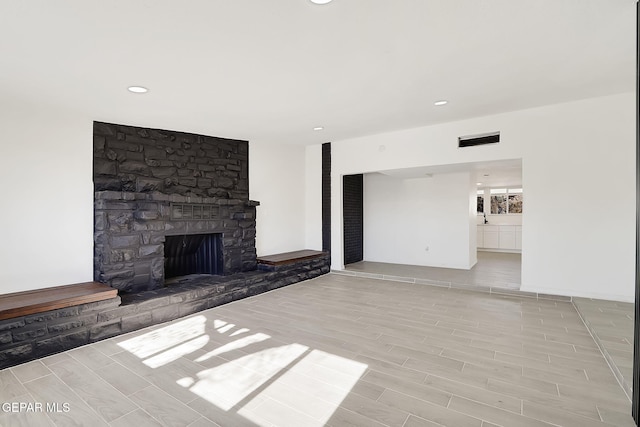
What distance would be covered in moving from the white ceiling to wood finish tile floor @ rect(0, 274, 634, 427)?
8.37ft

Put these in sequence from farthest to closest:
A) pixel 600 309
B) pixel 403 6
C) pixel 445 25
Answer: pixel 600 309 → pixel 445 25 → pixel 403 6

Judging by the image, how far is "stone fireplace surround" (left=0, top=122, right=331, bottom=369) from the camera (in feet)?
10.3

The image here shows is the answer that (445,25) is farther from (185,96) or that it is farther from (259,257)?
(259,257)

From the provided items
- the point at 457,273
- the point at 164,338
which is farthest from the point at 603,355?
the point at 164,338

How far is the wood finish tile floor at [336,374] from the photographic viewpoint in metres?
2.05

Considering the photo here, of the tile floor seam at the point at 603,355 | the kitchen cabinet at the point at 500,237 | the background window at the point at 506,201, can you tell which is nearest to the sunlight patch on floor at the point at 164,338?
the tile floor seam at the point at 603,355

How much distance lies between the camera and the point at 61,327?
308cm

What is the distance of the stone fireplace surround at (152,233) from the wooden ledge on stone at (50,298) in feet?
0.18

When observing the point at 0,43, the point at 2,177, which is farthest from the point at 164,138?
the point at 0,43

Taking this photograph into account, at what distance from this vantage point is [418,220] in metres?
7.25

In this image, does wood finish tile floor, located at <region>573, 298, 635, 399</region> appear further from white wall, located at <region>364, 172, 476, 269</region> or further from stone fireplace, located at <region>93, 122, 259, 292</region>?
stone fireplace, located at <region>93, 122, 259, 292</region>

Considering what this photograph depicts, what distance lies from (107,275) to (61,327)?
2.90 ft

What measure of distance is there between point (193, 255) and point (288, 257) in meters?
1.62

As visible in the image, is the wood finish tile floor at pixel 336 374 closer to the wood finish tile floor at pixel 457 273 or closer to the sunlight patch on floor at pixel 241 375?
the sunlight patch on floor at pixel 241 375
